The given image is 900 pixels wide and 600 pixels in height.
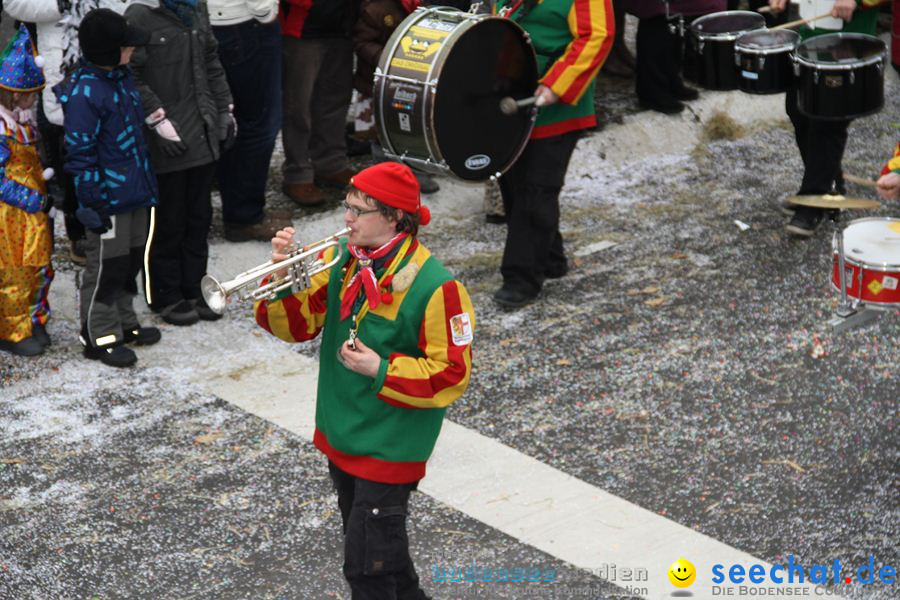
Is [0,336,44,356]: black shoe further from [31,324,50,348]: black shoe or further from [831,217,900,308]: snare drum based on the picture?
[831,217,900,308]: snare drum

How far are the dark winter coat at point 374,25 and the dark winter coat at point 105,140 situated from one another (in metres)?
2.18

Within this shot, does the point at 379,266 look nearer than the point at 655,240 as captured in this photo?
Yes

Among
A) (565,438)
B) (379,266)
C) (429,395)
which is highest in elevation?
(379,266)

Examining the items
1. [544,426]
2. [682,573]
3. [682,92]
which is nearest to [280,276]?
[682,573]

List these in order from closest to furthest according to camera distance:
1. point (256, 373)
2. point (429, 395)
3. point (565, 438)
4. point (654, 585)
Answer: point (429, 395) < point (654, 585) < point (565, 438) < point (256, 373)

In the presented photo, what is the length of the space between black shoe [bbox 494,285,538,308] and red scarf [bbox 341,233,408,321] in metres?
3.15

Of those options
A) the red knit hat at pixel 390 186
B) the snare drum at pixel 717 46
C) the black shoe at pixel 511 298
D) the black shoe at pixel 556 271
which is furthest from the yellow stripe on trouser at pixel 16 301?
the snare drum at pixel 717 46

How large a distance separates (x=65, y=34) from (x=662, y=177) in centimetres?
420

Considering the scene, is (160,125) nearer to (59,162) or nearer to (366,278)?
(59,162)

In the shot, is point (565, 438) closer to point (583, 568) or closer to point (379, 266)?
point (583, 568)

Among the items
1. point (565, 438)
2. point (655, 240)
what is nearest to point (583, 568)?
point (565, 438)

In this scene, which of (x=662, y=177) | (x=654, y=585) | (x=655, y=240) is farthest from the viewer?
(x=662, y=177)

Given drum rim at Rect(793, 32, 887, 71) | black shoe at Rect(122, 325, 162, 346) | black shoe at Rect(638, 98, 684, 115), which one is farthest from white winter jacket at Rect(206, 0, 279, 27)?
black shoe at Rect(638, 98, 684, 115)

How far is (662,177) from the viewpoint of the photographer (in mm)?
9586
